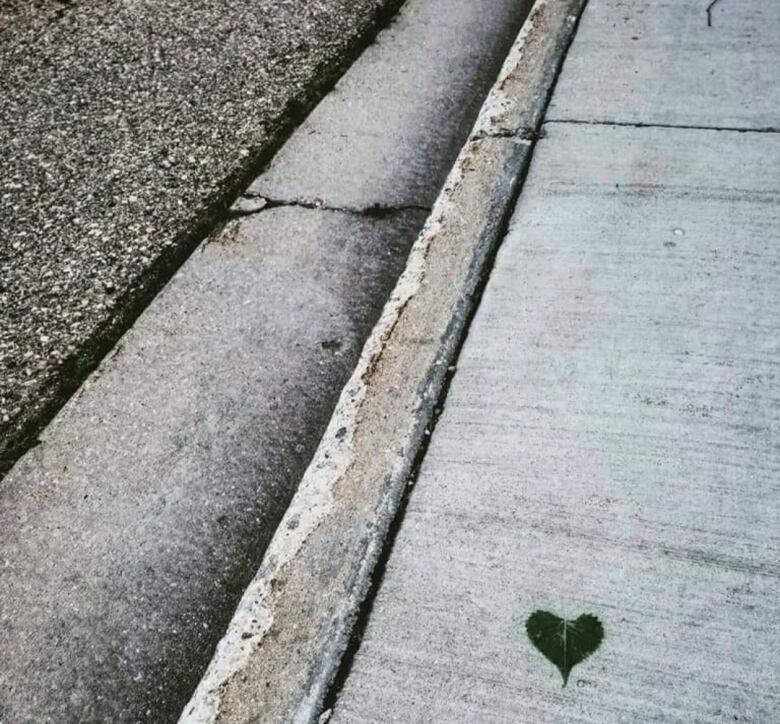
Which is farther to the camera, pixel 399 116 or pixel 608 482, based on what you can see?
pixel 399 116

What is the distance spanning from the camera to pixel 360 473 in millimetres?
1497

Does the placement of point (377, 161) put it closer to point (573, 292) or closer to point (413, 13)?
point (573, 292)

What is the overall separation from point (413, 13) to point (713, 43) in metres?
1.31

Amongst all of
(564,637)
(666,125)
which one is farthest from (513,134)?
(564,637)

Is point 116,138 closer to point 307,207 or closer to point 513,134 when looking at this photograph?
point 307,207

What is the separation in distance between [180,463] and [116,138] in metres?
1.44

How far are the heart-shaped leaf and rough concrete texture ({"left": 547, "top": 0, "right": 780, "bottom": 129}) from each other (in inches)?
64.2

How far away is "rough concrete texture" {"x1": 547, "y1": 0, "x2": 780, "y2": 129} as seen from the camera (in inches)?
91.3

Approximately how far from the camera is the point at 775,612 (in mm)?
1248

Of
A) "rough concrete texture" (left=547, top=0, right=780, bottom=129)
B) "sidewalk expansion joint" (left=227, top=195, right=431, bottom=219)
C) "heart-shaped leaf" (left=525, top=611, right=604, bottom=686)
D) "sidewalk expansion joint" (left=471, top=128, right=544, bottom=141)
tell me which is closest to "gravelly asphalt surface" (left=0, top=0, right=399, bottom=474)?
"sidewalk expansion joint" (left=227, top=195, right=431, bottom=219)

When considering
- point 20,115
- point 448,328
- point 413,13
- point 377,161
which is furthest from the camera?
point 413,13

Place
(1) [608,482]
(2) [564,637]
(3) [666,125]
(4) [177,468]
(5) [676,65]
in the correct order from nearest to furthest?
(2) [564,637] → (1) [608,482] → (4) [177,468] → (3) [666,125] → (5) [676,65]

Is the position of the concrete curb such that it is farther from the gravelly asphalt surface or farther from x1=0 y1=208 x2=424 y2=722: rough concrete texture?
the gravelly asphalt surface

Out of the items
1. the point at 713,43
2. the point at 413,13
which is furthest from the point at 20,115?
the point at 713,43
